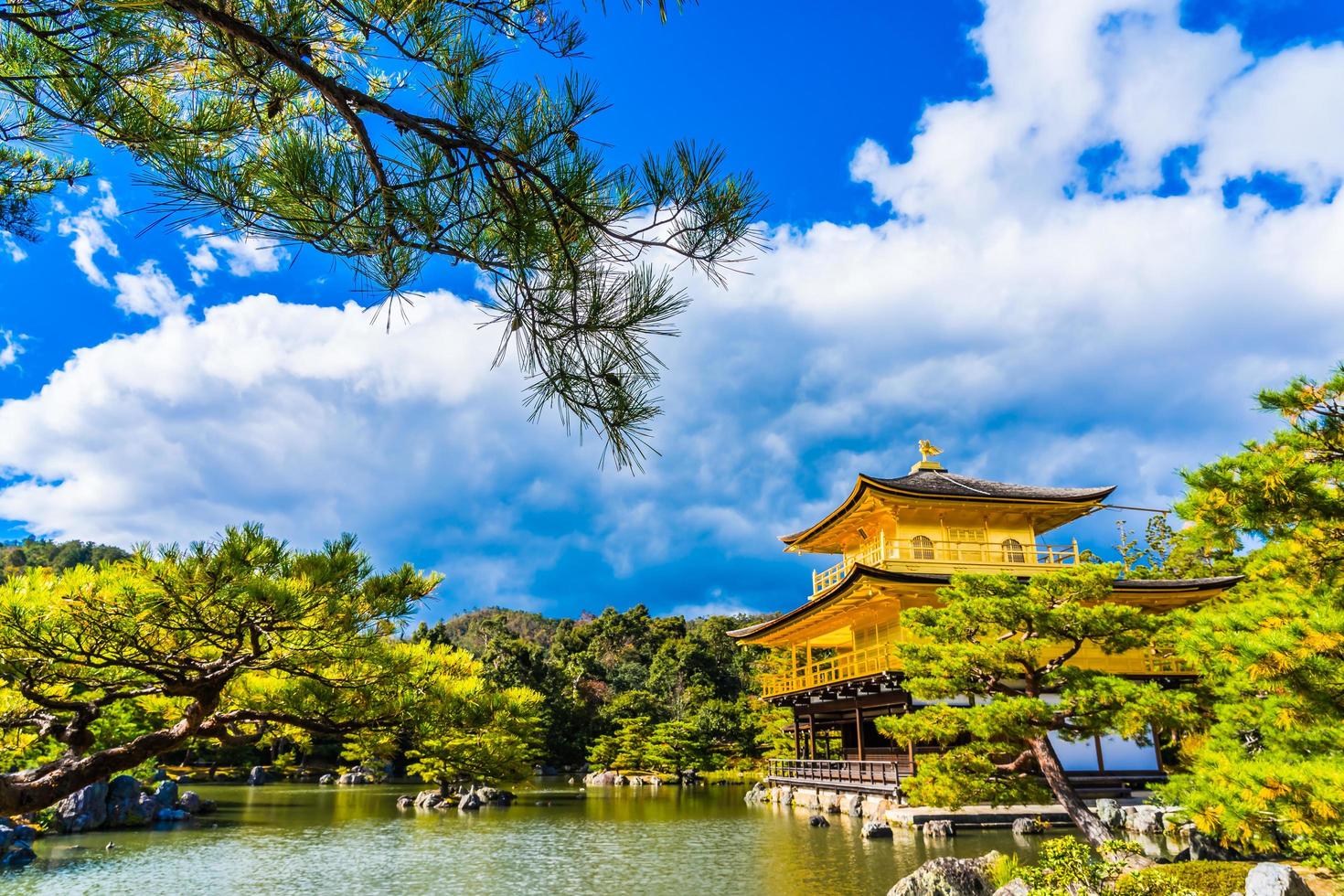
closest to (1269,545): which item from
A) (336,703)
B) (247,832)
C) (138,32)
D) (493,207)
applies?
(493,207)

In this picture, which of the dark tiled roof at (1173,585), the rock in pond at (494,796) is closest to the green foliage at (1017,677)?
the dark tiled roof at (1173,585)

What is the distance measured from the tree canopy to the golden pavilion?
403 inches

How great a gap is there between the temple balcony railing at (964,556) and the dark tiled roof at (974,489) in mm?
962

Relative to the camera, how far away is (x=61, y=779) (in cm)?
293

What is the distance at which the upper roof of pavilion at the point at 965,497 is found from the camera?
15080mm

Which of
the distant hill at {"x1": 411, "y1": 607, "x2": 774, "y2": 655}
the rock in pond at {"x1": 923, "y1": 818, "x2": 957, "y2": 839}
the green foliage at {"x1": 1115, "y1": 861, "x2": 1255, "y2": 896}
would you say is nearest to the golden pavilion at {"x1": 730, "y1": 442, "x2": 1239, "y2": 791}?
the rock in pond at {"x1": 923, "y1": 818, "x2": 957, "y2": 839}

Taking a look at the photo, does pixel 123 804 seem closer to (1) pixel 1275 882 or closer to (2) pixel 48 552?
(1) pixel 1275 882

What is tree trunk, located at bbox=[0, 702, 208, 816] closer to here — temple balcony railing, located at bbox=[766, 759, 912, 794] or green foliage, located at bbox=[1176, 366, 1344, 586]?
green foliage, located at bbox=[1176, 366, 1344, 586]

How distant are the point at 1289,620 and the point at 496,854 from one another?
10185mm

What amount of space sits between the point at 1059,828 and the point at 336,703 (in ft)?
37.0

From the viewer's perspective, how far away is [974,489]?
16.0m

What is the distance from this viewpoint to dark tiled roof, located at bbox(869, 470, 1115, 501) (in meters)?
15.3

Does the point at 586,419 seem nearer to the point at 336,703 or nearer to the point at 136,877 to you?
the point at 336,703

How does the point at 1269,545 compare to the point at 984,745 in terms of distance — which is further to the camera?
the point at 984,745
